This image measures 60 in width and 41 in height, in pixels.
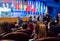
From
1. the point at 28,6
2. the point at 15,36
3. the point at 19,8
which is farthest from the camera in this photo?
the point at 28,6

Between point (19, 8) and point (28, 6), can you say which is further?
point (28, 6)

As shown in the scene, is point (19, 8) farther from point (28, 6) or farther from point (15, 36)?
point (15, 36)

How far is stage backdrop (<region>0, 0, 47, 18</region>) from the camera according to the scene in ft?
40.3

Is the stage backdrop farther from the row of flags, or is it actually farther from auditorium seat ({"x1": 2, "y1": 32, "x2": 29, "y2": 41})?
auditorium seat ({"x1": 2, "y1": 32, "x2": 29, "y2": 41})

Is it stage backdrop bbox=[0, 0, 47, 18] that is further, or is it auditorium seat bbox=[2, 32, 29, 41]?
stage backdrop bbox=[0, 0, 47, 18]

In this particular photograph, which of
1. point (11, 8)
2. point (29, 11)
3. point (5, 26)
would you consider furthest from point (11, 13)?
point (5, 26)

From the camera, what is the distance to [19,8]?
1255cm

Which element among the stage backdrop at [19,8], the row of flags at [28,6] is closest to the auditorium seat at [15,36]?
the stage backdrop at [19,8]

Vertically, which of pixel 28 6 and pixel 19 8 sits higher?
pixel 28 6

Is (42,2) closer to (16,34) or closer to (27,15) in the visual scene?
(27,15)

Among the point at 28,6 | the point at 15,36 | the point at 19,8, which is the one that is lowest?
the point at 15,36

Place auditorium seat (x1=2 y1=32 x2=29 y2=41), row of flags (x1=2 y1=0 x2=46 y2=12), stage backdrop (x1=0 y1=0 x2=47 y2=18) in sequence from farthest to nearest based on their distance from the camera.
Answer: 1. row of flags (x1=2 y1=0 x2=46 y2=12)
2. stage backdrop (x1=0 y1=0 x2=47 y2=18)
3. auditorium seat (x1=2 y1=32 x2=29 y2=41)

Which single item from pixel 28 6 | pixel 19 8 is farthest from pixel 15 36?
pixel 28 6

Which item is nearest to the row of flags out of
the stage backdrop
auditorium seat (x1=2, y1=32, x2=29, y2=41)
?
the stage backdrop
